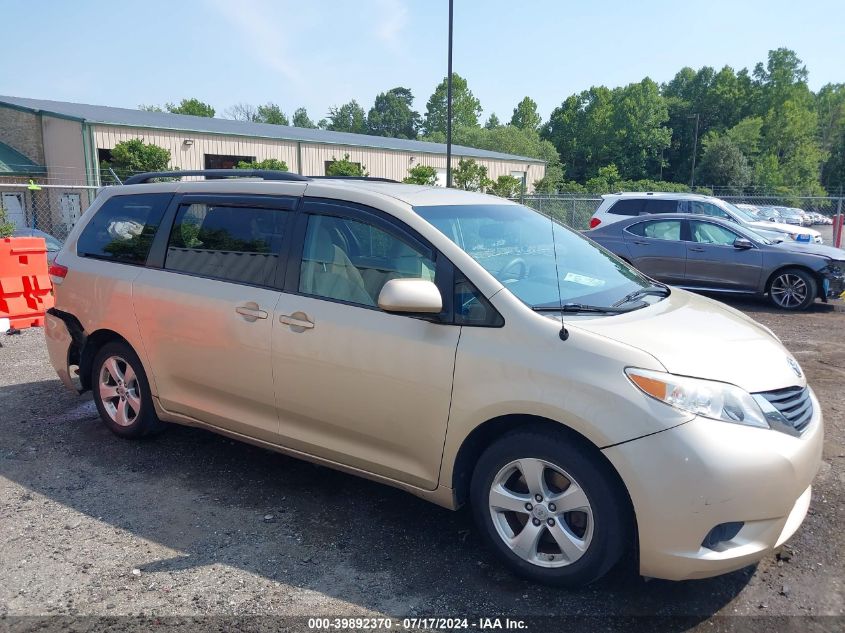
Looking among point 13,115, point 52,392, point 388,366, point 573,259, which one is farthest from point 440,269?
point 13,115

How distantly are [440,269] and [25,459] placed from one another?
3.31 meters

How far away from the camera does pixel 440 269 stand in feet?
10.5

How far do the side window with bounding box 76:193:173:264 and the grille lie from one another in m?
3.82

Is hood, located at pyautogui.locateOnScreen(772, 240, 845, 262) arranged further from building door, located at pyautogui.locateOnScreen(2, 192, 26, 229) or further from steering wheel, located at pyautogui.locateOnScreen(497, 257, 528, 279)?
building door, located at pyautogui.locateOnScreen(2, 192, 26, 229)

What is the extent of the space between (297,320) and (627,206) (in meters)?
10.7

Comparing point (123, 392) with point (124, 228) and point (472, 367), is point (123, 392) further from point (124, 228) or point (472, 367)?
point (472, 367)

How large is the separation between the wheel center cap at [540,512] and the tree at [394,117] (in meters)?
126

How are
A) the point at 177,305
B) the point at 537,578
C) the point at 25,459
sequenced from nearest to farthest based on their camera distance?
the point at 537,578 → the point at 177,305 → the point at 25,459

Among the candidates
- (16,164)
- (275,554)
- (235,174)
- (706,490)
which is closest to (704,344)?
(706,490)

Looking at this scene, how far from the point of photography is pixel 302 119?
431 ft

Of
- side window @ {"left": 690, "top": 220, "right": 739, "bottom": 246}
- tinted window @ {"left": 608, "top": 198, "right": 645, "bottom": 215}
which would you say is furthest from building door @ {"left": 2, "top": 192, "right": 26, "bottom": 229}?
side window @ {"left": 690, "top": 220, "right": 739, "bottom": 246}

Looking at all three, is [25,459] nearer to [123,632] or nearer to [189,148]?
[123,632]

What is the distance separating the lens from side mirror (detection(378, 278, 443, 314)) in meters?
2.98

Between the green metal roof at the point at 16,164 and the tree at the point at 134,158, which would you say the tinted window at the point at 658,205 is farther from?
the green metal roof at the point at 16,164
